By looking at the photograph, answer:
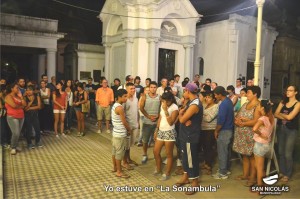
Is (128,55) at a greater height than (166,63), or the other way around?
(128,55)

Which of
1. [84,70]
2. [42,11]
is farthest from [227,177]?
[42,11]

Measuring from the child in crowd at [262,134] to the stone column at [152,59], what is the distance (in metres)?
9.93

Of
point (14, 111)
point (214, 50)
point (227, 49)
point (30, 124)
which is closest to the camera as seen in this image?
point (14, 111)

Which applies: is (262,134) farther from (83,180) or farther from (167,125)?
(83,180)

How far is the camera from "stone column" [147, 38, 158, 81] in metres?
14.6

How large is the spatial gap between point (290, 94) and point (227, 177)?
2.05 metres

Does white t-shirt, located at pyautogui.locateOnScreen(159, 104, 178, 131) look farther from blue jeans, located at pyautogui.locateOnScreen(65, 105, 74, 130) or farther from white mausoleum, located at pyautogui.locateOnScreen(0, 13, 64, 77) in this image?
white mausoleum, located at pyautogui.locateOnScreen(0, 13, 64, 77)

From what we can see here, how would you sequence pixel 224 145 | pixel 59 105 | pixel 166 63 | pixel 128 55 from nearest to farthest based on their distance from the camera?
pixel 224 145 → pixel 59 105 → pixel 128 55 → pixel 166 63

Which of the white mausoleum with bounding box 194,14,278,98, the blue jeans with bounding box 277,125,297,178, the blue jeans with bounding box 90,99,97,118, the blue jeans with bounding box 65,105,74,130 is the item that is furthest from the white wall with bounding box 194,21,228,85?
the blue jeans with bounding box 277,125,297,178

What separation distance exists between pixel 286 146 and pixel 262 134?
919 mm

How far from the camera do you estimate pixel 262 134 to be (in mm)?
5145

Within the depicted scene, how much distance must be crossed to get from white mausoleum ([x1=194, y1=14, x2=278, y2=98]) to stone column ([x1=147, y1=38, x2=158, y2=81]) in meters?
4.80

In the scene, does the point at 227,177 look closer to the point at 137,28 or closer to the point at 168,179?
the point at 168,179

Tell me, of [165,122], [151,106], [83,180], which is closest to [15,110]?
[83,180]
